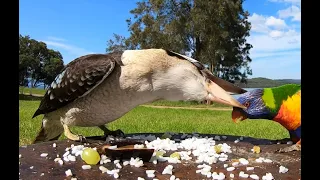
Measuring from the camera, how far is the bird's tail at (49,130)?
272 cm

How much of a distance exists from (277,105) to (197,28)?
17.5m

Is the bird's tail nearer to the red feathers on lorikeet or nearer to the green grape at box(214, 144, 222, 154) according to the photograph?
the green grape at box(214, 144, 222, 154)

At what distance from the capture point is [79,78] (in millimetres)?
2348

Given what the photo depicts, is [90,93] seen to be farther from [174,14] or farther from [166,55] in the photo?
[174,14]

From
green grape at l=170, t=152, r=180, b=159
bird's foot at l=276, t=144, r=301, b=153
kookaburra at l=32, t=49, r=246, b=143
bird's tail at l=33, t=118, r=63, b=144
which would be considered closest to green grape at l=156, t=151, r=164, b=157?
green grape at l=170, t=152, r=180, b=159

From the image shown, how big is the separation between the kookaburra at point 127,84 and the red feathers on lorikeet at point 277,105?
9 centimetres

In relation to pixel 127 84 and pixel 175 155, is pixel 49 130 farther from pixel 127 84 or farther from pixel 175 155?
pixel 175 155

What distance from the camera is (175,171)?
5.53 ft

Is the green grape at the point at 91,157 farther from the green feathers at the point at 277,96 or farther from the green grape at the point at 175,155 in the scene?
the green feathers at the point at 277,96

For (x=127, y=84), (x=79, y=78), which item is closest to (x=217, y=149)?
(x=127, y=84)

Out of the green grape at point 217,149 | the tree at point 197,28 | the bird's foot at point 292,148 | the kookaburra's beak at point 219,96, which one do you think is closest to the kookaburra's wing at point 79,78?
the kookaburra's beak at point 219,96
